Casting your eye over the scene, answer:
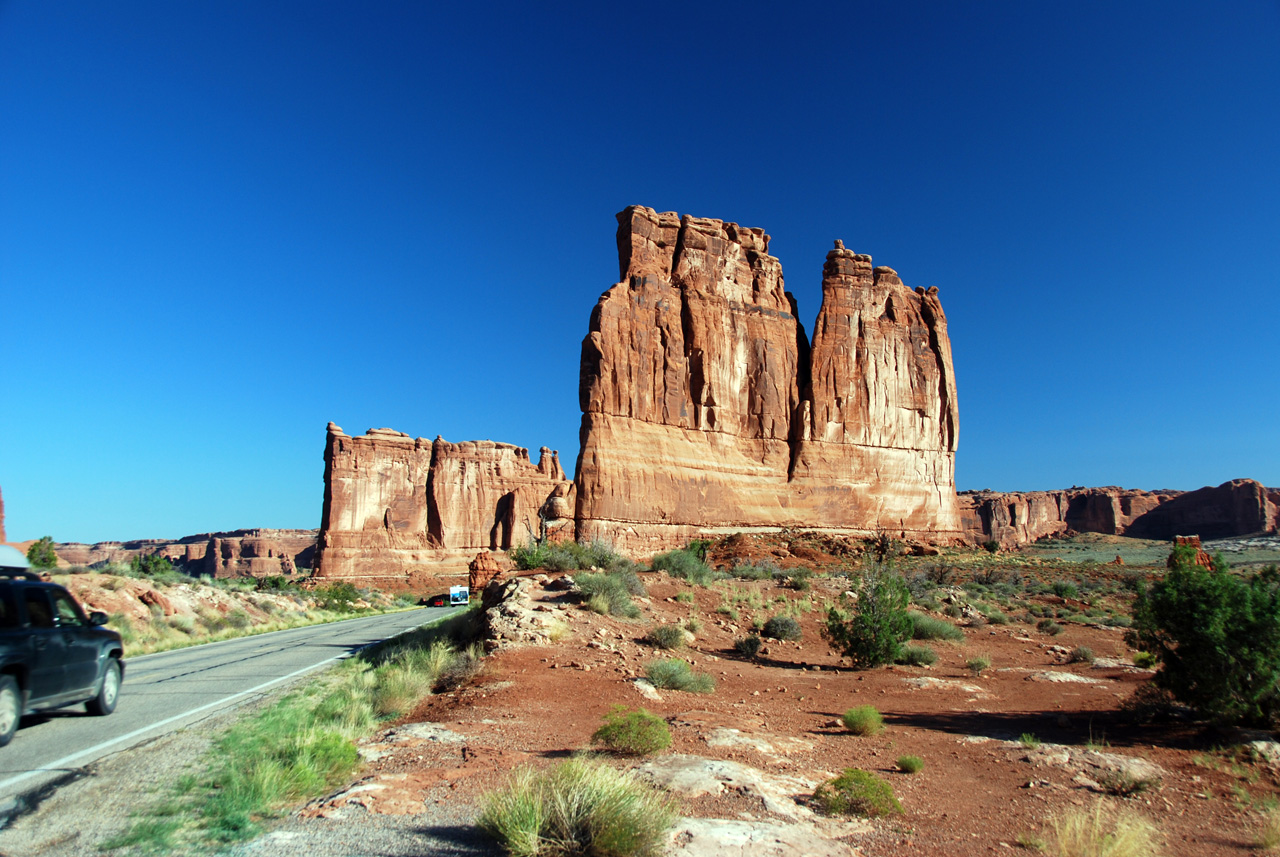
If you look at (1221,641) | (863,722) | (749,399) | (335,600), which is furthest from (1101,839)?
(749,399)

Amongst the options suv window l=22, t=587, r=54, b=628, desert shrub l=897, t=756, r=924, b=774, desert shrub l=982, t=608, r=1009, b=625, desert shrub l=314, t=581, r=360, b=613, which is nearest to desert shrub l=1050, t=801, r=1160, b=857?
desert shrub l=897, t=756, r=924, b=774

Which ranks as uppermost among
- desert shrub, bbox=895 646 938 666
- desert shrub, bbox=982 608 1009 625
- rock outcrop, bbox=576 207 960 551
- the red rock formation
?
rock outcrop, bbox=576 207 960 551

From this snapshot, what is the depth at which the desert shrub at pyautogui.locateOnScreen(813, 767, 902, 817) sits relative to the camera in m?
5.14

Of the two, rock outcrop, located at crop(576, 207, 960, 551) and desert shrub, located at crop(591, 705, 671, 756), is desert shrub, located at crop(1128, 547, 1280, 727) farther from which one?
rock outcrop, located at crop(576, 207, 960, 551)

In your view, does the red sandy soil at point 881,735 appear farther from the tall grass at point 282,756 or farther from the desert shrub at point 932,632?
the desert shrub at point 932,632

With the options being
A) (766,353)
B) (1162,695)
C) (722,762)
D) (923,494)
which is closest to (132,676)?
(722,762)

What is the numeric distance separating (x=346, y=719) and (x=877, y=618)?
1045 centimetres

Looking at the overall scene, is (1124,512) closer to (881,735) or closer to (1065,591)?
(1065,591)

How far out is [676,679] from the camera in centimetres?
995

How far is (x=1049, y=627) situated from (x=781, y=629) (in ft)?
28.7

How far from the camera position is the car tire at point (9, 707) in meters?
6.36

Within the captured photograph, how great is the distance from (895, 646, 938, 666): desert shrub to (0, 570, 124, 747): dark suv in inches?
514

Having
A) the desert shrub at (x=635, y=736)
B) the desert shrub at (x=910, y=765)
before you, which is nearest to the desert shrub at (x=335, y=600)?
the desert shrub at (x=635, y=736)

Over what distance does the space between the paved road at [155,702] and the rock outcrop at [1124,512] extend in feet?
304
